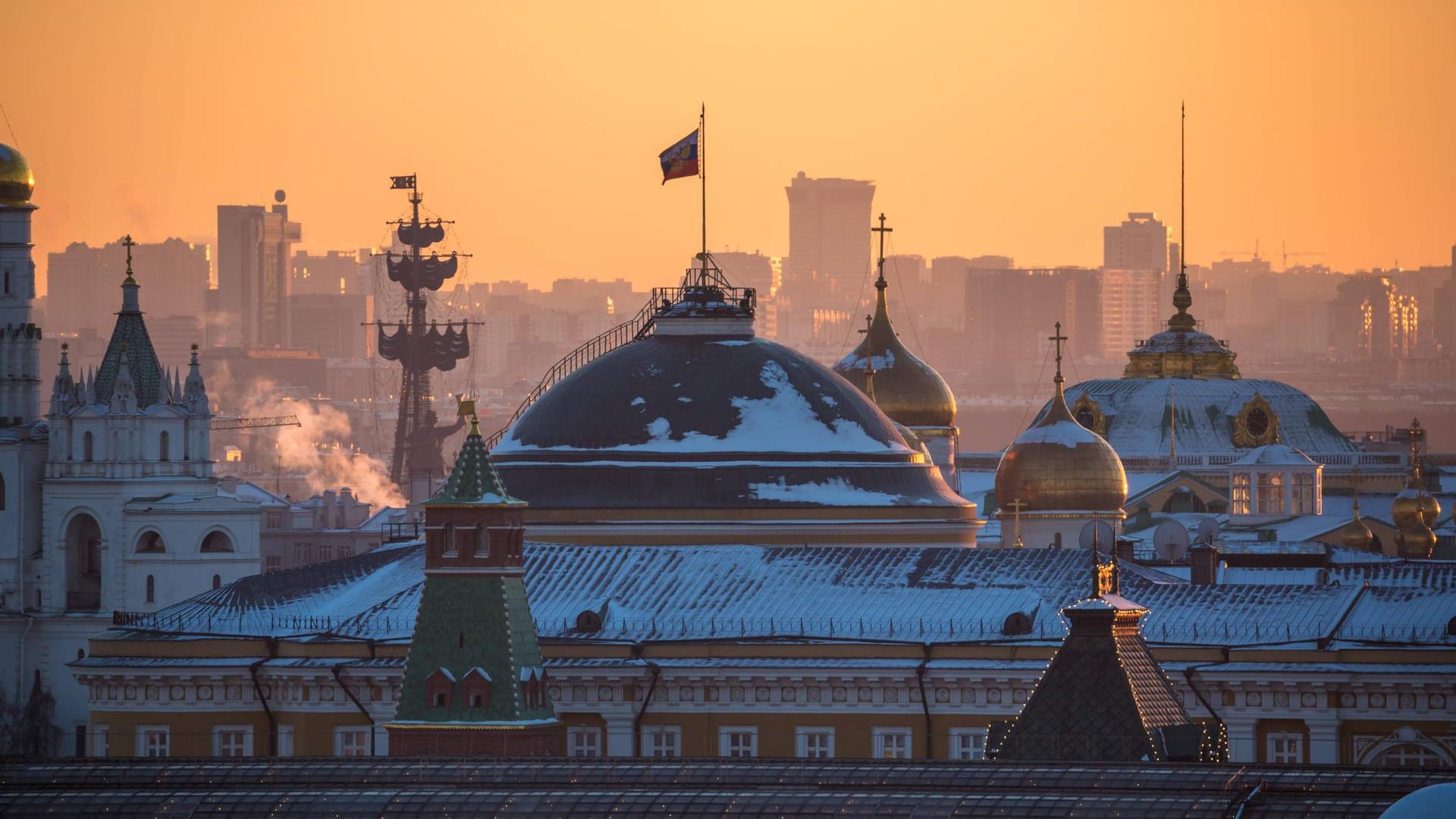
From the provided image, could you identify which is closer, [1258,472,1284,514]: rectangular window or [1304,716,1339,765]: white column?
[1304,716,1339,765]: white column

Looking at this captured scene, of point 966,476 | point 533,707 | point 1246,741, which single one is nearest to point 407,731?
point 533,707

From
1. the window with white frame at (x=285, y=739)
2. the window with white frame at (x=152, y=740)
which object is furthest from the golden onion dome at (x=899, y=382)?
the window with white frame at (x=285, y=739)

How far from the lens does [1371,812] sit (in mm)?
67188

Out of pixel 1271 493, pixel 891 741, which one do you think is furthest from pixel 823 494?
pixel 1271 493

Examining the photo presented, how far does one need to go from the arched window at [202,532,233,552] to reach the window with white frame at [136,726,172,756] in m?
35.5

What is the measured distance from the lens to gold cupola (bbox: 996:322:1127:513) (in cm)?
12690

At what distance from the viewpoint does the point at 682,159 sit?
11531cm

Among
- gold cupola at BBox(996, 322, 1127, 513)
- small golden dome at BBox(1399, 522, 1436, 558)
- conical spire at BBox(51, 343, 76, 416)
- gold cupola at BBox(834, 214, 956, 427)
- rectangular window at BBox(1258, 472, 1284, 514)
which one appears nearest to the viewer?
gold cupola at BBox(996, 322, 1127, 513)

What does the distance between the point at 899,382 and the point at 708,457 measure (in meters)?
38.8

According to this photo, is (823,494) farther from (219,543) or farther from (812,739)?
(219,543)

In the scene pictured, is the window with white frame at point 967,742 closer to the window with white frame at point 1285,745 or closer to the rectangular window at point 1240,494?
the window with white frame at point 1285,745

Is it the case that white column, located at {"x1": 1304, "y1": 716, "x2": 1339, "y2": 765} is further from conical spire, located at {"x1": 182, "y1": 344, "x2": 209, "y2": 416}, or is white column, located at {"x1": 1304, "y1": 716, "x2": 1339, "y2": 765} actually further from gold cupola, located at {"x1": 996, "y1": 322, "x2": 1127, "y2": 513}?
conical spire, located at {"x1": 182, "y1": 344, "x2": 209, "y2": 416}

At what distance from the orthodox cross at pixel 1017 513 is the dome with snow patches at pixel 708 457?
1160 cm

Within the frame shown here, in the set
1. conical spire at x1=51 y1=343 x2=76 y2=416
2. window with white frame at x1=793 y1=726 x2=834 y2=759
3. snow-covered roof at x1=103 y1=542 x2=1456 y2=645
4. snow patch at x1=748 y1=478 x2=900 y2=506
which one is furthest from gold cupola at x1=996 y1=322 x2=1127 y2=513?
window with white frame at x1=793 y1=726 x2=834 y2=759
